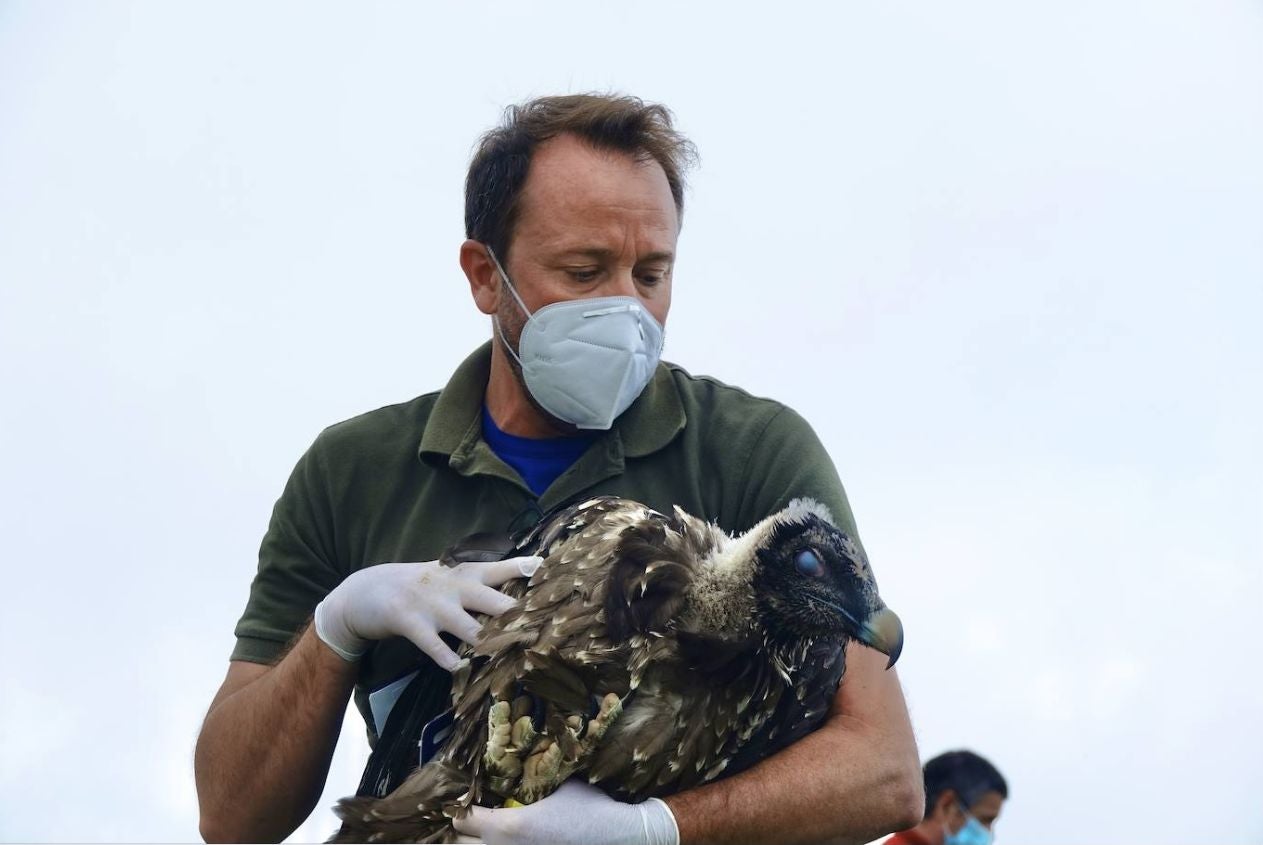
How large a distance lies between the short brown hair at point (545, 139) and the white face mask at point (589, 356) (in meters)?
0.35

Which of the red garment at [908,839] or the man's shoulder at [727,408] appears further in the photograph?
the red garment at [908,839]

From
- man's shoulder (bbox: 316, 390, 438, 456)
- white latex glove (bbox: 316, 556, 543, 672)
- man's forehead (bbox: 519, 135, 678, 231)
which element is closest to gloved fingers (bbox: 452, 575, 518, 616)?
white latex glove (bbox: 316, 556, 543, 672)

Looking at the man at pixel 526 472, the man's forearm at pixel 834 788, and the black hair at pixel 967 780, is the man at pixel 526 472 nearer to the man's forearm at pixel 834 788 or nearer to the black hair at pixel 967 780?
the man's forearm at pixel 834 788

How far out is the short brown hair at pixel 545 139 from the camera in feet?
13.8

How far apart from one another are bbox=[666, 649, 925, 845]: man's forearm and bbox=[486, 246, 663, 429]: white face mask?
3.34 ft

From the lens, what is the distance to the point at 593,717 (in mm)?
3449

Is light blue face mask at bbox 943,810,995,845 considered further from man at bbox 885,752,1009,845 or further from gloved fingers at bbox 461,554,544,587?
gloved fingers at bbox 461,554,544,587

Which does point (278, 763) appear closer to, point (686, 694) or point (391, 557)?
point (391, 557)

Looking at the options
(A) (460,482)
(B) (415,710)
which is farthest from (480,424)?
(B) (415,710)

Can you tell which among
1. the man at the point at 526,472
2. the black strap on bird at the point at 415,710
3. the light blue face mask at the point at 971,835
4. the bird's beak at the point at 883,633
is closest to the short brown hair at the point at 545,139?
the man at the point at 526,472

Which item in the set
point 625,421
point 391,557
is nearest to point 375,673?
point 391,557

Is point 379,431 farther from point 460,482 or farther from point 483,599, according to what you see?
point 483,599

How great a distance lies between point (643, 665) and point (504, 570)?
50 cm

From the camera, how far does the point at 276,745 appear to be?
4059 mm
